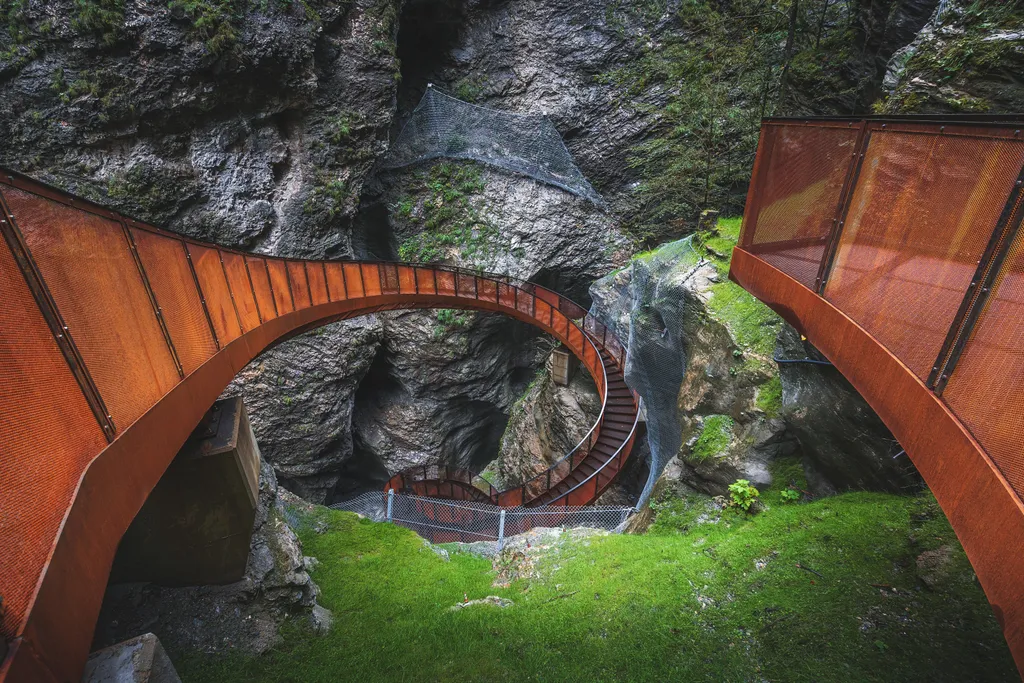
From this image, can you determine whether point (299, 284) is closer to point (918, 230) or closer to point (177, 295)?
point (177, 295)

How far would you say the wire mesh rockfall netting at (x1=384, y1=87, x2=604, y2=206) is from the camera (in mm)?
16656

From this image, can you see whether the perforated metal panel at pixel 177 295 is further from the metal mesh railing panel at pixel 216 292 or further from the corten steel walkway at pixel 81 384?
the metal mesh railing panel at pixel 216 292

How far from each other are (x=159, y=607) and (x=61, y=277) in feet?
12.8

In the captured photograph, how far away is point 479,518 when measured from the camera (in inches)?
416

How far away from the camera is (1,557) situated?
63.8 inches

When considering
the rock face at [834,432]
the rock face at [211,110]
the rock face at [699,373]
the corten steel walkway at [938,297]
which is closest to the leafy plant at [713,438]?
the rock face at [699,373]

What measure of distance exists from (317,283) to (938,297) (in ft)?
30.2

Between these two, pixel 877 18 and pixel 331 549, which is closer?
pixel 331 549

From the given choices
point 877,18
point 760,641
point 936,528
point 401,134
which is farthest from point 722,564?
point 401,134

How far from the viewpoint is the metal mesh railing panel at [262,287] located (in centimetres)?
658

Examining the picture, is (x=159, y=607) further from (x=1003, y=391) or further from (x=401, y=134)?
(x=401, y=134)

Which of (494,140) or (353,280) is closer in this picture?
(353,280)

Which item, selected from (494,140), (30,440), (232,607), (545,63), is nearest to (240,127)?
(494,140)

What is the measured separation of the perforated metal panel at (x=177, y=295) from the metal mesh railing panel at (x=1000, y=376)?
556cm
